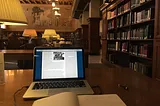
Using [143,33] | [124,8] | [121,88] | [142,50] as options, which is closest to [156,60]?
[142,50]

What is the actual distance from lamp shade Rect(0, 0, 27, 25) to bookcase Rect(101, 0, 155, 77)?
2765 mm

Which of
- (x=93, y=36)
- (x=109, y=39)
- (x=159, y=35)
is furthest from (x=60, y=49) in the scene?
(x=93, y=36)

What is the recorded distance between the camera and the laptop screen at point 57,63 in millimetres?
1170

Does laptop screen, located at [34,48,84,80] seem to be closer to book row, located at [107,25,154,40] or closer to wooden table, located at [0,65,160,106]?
wooden table, located at [0,65,160,106]

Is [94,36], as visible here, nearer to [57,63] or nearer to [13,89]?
[57,63]

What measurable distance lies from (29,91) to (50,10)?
51.4ft

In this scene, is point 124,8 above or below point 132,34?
above

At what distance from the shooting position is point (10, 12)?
930 millimetres

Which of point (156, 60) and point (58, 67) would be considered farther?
point (156, 60)

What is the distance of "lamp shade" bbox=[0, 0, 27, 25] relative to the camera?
0.89 metres

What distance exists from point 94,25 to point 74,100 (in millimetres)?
8474

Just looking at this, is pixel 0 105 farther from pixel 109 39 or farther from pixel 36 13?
pixel 36 13

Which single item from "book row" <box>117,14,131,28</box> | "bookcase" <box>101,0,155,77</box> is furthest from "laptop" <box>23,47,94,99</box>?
"book row" <box>117,14,131,28</box>

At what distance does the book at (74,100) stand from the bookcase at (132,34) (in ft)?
8.88
